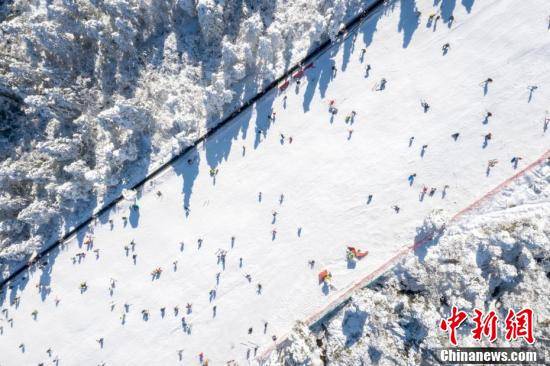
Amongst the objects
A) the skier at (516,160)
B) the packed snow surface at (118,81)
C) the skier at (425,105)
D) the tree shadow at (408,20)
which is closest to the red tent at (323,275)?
the skier at (425,105)

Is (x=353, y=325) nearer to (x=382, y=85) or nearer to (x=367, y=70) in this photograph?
(x=382, y=85)

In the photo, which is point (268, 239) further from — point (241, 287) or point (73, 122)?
point (73, 122)

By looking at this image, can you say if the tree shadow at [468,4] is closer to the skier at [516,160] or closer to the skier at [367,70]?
the skier at [367,70]

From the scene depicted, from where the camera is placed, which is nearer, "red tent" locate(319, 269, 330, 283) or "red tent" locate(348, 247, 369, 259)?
"red tent" locate(348, 247, 369, 259)

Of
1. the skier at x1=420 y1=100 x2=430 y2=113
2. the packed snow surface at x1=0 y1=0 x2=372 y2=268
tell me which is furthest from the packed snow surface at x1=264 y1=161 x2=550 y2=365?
the packed snow surface at x1=0 y1=0 x2=372 y2=268

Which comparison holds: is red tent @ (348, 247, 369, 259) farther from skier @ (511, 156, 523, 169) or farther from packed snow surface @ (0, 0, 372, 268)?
packed snow surface @ (0, 0, 372, 268)

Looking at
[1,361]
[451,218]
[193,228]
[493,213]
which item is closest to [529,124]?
[493,213]

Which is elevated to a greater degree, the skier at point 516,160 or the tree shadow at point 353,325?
the skier at point 516,160

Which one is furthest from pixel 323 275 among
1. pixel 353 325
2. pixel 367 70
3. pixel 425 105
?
pixel 367 70
